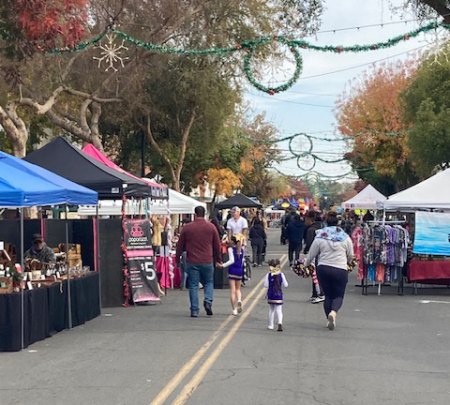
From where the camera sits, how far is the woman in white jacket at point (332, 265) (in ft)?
42.3

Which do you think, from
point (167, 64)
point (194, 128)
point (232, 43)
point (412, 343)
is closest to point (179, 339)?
point (412, 343)

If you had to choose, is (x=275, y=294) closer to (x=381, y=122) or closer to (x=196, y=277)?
(x=196, y=277)

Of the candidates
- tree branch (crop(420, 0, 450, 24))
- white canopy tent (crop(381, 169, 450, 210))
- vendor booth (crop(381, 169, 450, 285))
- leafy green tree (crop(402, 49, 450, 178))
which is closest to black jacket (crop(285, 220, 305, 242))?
white canopy tent (crop(381, 169, 450, 210))

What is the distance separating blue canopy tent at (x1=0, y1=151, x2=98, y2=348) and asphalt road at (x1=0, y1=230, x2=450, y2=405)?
199 cm

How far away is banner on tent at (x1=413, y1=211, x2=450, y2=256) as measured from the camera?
18.9 metres

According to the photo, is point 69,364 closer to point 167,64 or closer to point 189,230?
point 189,230

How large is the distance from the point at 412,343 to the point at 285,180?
382 ft

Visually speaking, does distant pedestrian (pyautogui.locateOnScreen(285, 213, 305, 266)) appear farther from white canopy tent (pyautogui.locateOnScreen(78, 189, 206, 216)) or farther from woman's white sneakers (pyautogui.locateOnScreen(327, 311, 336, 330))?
woman's white sneakers (pyautogui.locateOnScreen(327, 311, 336, 330))

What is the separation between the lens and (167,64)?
31.6 m

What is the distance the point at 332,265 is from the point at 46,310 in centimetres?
439

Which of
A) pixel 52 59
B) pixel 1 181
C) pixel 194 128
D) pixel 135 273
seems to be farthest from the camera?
pixel 194 128

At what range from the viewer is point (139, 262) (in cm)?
1669

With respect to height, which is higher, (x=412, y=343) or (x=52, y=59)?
(x=52, y=59)

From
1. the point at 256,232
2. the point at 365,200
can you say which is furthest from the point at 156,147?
the point at 365,200
